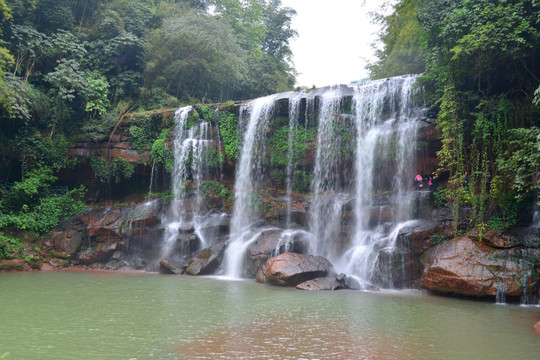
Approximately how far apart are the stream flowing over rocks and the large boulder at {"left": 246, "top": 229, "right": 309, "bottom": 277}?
43 millimetres

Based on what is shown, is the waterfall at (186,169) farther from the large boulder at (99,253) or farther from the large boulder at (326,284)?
the large boulder at (326,284)

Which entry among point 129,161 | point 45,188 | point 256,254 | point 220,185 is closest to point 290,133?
point 220,185

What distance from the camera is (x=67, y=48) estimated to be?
20.7m

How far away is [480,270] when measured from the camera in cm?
989

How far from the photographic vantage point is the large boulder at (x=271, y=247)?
539 inches

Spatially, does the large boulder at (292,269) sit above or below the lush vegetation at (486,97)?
below

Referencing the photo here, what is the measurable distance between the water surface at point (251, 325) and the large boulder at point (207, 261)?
10.6 feet

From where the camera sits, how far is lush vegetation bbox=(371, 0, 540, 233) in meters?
10.7

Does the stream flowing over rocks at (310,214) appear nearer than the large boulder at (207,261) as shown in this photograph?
Yes

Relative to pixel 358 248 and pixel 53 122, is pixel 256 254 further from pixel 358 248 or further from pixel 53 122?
pixel 53 122

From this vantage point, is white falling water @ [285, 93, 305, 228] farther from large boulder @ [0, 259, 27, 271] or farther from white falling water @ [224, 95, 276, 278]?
large boulder @ [0, 259, 27, 271]

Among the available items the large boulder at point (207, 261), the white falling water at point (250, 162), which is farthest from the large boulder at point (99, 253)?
the white falling water at point (250, 162)

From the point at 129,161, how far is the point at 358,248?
12443 mm

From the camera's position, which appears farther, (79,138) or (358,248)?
(79,138)
